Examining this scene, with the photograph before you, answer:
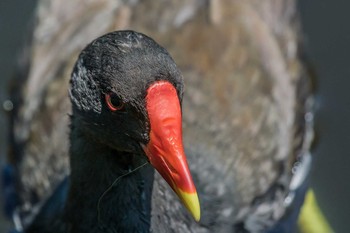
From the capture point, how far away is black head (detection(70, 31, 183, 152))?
15.2 feet

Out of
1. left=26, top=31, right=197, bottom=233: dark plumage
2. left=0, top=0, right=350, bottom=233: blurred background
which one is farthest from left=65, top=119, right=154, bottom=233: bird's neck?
left=0, top=0, right=350, bottom=233: blurred background

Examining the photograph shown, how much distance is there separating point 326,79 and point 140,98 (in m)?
3.47

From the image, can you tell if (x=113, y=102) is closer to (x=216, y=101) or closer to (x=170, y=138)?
(x=170, y=138)

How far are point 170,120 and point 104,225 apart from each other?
99 centimetres

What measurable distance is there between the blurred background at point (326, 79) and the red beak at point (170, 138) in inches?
109

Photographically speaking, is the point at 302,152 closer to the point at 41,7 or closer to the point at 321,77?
the point at 321,77

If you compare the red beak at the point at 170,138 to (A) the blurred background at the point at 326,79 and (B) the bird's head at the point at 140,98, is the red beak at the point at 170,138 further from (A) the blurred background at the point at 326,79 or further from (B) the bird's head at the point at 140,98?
(A) the blurred background at the point at 326,79

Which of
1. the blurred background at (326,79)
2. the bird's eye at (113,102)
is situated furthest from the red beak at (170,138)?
the blurred background at (326,79)

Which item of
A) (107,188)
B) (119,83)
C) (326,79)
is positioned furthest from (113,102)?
(326,79)

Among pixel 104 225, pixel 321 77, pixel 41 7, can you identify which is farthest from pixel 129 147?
pixel 321 77

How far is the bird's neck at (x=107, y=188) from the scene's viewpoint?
16.9 ft

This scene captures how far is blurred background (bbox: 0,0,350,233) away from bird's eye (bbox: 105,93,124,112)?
8.68 ft

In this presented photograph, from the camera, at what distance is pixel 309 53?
789cm

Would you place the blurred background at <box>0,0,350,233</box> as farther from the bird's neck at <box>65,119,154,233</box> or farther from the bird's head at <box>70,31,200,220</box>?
the bird's head at <box>70,31,200,220</box>
